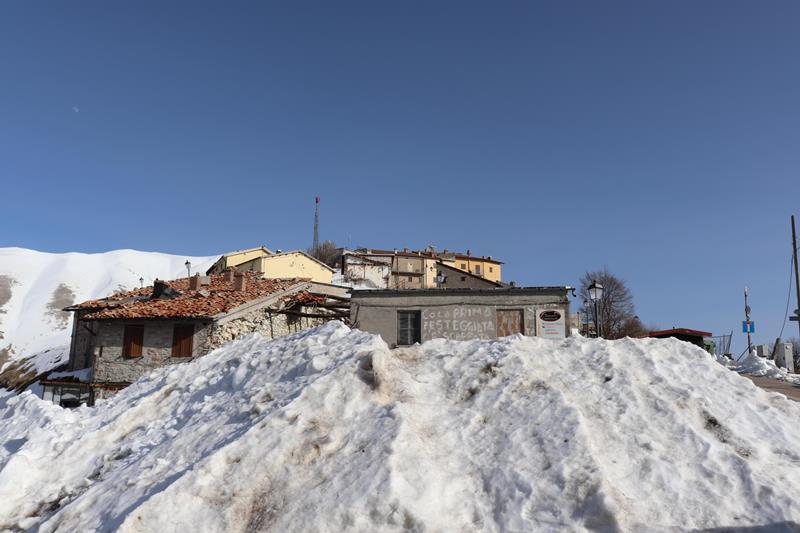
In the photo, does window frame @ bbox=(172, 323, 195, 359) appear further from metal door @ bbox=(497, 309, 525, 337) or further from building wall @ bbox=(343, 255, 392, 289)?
building wall @ bbox=(343, 255, 392, 289)

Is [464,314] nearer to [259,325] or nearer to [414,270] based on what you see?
[259,325]

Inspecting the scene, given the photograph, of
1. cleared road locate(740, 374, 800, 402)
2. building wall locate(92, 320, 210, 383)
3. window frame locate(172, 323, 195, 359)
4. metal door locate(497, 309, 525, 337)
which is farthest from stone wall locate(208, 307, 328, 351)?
cleared road locate(740, 374, 800, 402)

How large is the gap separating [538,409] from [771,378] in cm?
1750

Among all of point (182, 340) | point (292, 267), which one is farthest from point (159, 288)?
point (292, 267)

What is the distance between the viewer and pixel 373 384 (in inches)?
341

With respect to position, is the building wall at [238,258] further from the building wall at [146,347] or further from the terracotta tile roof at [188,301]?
the building wall at [146,347]

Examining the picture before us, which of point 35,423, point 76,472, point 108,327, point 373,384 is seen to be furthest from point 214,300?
point 373,384

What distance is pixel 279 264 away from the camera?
4697cm

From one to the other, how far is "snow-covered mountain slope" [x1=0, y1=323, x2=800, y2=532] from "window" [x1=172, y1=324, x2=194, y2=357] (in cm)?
1643

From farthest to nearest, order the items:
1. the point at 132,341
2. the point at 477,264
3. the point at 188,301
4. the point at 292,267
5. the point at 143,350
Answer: the point at 477,264
the point at 292,267
the point at 188,301
the point at 132,341
the point at 143,350

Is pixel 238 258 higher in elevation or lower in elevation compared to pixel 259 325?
higher

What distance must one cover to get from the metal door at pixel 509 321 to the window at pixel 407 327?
334 centimetres

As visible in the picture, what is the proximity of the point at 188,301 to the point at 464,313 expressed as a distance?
16.7m

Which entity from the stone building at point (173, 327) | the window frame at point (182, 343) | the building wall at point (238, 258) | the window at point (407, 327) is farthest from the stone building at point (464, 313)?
the building wall at point (238, 258)
